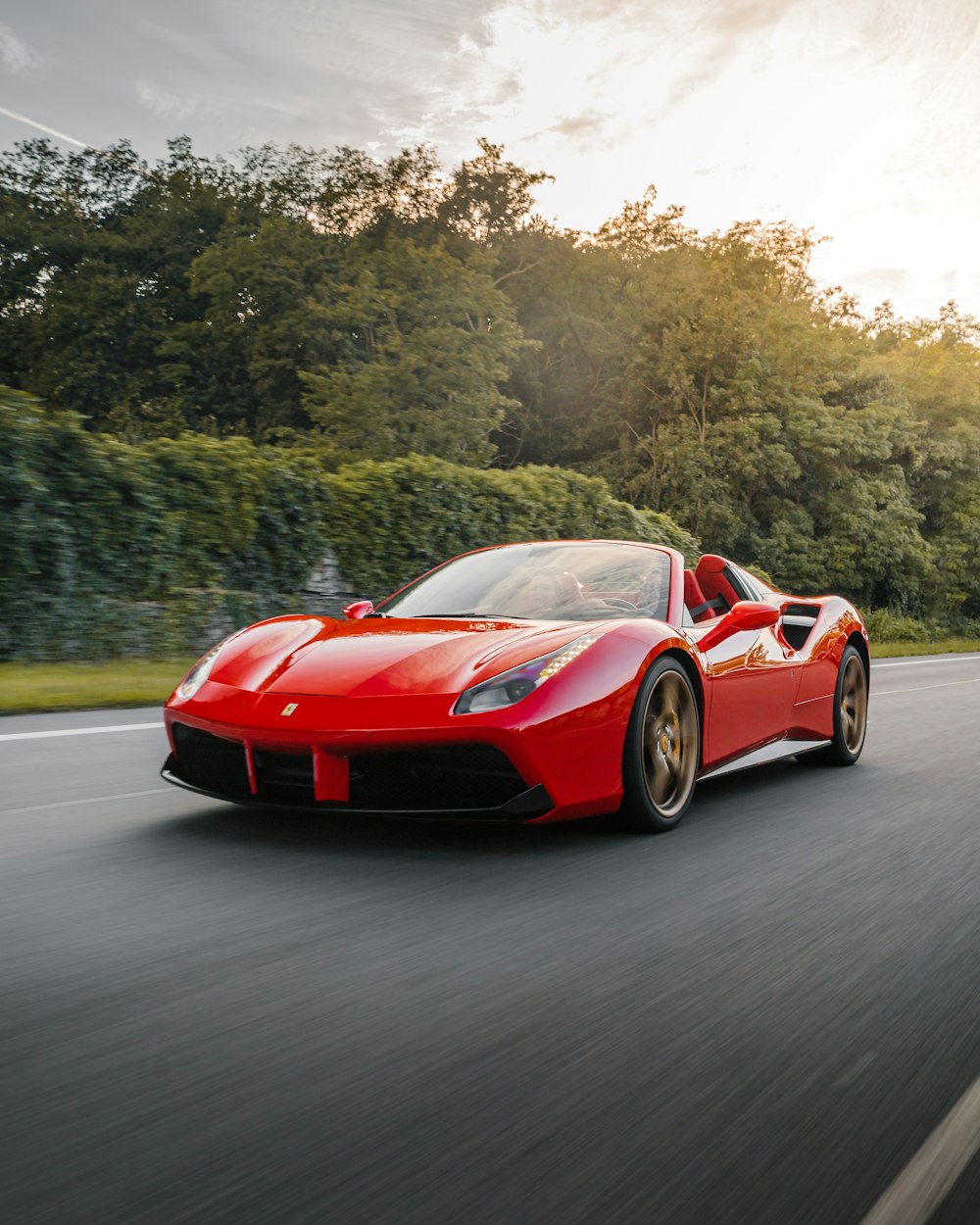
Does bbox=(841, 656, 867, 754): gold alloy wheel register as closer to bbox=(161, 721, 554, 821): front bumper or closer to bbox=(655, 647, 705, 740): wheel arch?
bbox=(655, 647, 705, 740): wheel arch

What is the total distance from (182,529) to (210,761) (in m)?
9.10

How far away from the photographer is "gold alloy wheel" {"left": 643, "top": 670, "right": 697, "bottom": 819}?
506 centimetres

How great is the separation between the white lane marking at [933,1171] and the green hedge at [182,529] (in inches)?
403

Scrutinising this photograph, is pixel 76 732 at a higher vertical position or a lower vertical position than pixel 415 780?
lower

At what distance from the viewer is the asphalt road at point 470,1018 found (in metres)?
2.11

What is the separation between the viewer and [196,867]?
4.28m

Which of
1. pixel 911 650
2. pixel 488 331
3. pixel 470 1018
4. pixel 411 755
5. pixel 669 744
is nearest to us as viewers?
pixel 470 1018

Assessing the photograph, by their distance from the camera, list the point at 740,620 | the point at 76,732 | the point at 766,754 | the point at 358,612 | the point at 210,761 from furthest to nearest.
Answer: the point at 76,732
the point at 766,754
the point at 358,612
the point at 740,620
the point at 210,761

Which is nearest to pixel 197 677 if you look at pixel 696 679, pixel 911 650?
pixel 696 679

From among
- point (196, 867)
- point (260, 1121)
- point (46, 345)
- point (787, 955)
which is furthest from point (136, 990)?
point (46, 345)

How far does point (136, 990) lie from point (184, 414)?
34.0 meters

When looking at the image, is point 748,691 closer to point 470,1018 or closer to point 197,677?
point 197,677

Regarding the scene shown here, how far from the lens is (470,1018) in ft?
9.61

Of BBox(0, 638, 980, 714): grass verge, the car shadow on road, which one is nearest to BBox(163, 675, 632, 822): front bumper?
the car shadow on road
